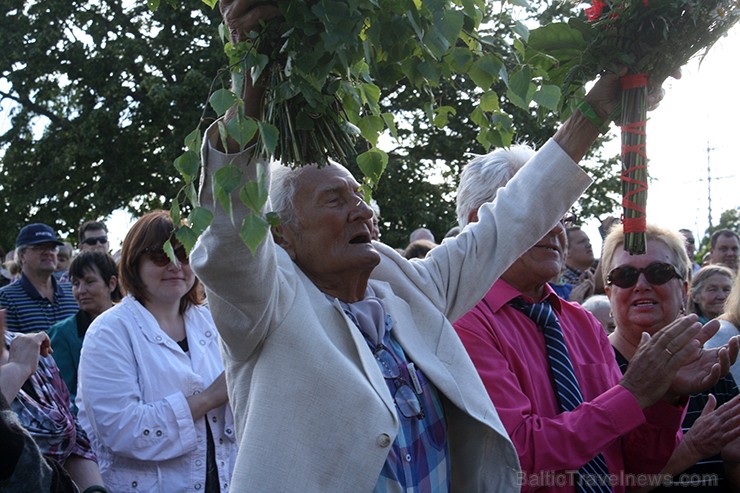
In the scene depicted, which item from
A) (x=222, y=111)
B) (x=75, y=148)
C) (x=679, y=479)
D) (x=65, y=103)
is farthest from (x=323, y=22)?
(x=65, y=103)

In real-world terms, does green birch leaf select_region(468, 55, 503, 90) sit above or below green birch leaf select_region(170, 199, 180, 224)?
above

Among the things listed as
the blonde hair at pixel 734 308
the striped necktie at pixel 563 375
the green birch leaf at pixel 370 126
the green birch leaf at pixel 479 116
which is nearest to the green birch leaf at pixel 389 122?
the green birch leaf at pixel 370 126

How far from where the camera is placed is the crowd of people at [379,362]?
245 centimetres

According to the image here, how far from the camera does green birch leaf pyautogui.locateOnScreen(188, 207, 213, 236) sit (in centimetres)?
213

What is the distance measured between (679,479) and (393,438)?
1.69 meters

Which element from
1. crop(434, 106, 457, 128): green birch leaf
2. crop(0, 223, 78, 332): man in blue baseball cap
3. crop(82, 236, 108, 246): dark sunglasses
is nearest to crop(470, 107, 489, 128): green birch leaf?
crop(434, 106, 457, 128): green birch leaf

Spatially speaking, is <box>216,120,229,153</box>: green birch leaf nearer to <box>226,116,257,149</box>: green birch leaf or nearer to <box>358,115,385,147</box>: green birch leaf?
<box>226,116,257,149</box>: green birch leaf

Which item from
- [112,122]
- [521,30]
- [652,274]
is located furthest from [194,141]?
[112,122]

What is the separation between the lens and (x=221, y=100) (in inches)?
83.3

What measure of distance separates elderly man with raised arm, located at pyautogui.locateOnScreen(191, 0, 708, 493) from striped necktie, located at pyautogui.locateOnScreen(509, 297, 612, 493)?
16.8 inches

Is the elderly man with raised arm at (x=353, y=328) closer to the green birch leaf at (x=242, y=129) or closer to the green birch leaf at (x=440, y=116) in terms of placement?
the green birch leaf at (x=242, y=129)

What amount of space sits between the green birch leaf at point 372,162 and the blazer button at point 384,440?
0.80 m

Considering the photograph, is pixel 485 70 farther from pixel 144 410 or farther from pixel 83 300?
pixel 83 300

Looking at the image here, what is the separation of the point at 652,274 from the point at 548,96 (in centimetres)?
178
